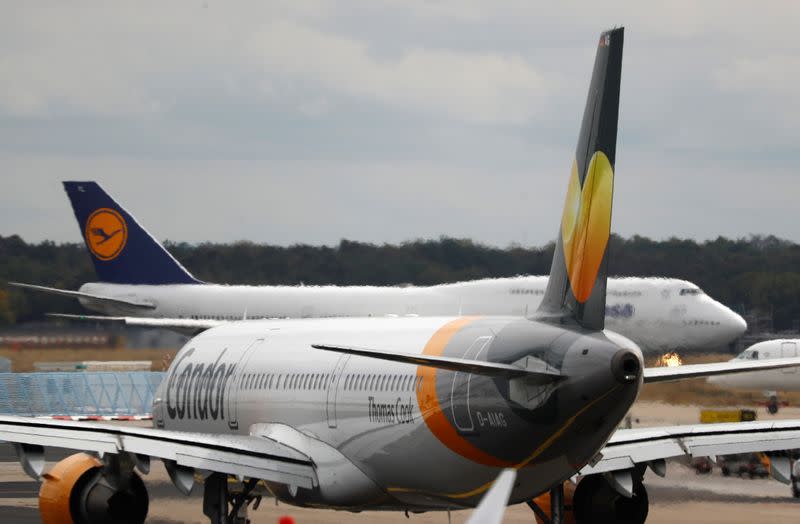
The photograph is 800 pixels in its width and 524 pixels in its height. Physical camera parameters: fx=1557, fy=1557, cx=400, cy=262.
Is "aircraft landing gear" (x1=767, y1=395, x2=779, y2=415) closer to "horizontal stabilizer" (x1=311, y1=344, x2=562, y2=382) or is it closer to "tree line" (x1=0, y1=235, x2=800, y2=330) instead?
"tree line" (x1=0, y1=235, x2=800, y2=330)

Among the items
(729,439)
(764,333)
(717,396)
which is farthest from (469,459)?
(764,333)

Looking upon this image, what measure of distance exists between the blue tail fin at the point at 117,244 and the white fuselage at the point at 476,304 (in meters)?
0.76

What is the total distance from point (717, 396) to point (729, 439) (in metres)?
32.2

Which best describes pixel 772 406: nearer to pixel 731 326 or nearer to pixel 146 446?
pixel 731 326

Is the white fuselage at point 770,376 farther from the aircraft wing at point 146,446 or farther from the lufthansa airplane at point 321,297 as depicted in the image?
the aircraft wing at point 146,446

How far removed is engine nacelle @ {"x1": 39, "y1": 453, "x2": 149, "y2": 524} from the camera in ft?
60.1

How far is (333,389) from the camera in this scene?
19.3 meters

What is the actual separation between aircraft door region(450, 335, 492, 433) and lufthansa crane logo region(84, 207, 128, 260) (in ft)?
161

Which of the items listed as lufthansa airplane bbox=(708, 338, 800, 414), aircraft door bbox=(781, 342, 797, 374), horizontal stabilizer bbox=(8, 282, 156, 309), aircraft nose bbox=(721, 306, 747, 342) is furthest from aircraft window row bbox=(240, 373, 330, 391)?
aircraft nose bbox=(721, 306, 747, 342)

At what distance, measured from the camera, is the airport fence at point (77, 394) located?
1821 inches

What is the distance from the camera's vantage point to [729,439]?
18.2 meters

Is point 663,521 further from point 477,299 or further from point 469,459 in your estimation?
point 477,299

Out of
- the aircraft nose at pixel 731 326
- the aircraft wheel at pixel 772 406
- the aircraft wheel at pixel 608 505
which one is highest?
the aircraft nose at pixel 731 326

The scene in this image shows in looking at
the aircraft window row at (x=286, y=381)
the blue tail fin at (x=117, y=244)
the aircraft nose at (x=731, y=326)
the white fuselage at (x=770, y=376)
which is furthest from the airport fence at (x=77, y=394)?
the aircraft window row at (x=286, y=381)
